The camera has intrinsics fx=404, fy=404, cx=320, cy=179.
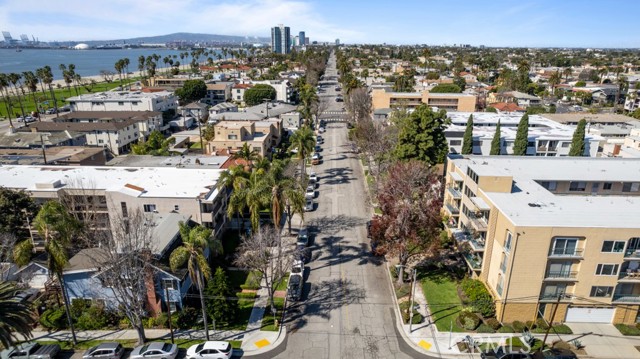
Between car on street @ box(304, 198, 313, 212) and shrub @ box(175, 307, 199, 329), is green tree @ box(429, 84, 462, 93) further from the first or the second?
shrub @ box(175, 307, 199, 329)

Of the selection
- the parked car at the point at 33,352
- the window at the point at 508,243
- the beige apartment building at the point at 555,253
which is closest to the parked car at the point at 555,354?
the beige apartment building at the point at 555,253

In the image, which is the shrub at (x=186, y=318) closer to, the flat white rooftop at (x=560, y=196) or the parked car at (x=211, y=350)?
the parked car at (x=211, y=350)

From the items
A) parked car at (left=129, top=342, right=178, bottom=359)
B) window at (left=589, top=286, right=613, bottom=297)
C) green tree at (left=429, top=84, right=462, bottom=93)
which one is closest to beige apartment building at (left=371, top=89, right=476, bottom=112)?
green tree at (left=429, top=84, right=462, bottom=93)

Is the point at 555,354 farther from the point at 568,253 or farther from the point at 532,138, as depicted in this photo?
the point at 532,138

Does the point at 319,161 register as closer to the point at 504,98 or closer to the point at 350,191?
the point at 350,191

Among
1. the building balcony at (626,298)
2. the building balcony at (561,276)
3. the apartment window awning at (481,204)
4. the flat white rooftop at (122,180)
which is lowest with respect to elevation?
the building balcony at (626,298)

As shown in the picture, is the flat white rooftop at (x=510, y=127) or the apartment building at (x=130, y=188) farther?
the flat white rooftop at (x=510, y=127)

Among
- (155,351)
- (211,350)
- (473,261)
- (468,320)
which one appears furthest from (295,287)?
(473,261)
